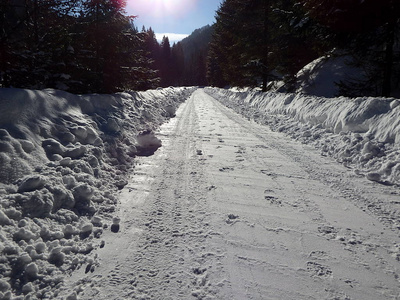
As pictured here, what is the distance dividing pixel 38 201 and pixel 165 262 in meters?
1.63

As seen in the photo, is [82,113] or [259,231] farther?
[82,113]

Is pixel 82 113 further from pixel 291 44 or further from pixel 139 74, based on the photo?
pixel 291 44

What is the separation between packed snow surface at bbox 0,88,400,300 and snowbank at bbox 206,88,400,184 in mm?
37

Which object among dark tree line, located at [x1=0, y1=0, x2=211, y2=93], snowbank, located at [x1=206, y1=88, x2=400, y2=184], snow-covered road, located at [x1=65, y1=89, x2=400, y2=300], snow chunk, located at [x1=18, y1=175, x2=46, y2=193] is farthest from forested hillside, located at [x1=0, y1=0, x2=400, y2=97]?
snow-covered road, located at [x1=65, y1=89, x2=400, y2=300]

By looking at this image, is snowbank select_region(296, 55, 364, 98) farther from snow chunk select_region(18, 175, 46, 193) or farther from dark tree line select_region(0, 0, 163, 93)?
snow chunk select_region(18, 175, 46, 193)

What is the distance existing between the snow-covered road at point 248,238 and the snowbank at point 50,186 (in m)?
0.26

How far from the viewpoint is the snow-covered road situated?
6.46 feet

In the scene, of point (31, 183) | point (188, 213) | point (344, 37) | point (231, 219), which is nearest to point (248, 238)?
point (231, 219)

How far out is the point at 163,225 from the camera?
9.18ft

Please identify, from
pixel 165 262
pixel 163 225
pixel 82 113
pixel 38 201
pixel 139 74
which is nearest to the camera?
pixel 165 262

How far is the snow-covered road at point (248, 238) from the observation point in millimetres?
1970

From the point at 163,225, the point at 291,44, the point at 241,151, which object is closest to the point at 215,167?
the point at 241,151

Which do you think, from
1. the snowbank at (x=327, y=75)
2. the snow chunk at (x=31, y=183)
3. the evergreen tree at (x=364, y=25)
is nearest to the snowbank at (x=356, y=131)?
the evergreen tree at (x=364, y=25)

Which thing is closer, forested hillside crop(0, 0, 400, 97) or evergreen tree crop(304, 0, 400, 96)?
forested hillside crop(0, 0, 400, 97)
